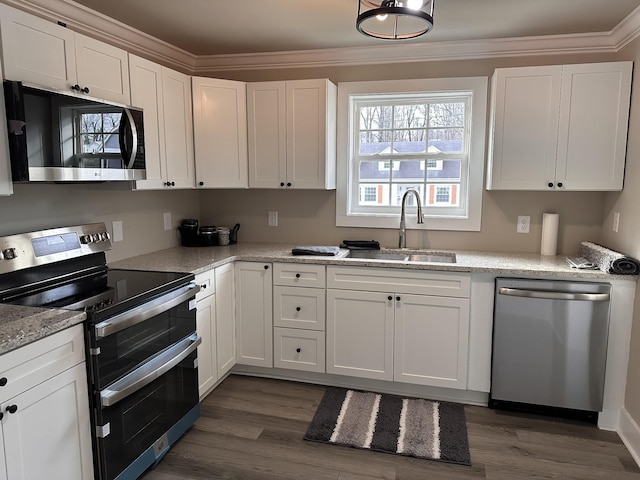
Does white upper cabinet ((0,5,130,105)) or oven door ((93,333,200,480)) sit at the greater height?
white upper cabinet ((0,5,130,105))

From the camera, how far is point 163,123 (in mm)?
2895

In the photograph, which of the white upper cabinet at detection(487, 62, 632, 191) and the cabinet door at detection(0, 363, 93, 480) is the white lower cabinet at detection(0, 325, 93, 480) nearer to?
the cabinet door at detection(0, 363, 93, 480)

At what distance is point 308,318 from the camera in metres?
3.10

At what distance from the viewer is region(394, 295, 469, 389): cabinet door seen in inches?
112

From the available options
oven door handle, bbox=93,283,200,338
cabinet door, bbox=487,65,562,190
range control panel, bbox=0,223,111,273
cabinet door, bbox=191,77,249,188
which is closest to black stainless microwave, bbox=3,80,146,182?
range control panel, bbox=0,223,111,273

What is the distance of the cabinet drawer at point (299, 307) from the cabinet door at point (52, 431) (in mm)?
1485

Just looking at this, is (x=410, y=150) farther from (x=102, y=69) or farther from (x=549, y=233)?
(x=102, y=69)

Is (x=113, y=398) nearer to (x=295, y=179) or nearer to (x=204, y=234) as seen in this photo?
(x=204, y=234)

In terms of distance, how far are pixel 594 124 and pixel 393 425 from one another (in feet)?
7.18

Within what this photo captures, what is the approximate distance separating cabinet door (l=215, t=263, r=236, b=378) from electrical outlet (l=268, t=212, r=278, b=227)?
70cm

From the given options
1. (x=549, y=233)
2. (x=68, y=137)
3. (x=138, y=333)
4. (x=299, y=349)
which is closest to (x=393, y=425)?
(x=299, y=349)

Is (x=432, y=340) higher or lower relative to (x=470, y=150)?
lower

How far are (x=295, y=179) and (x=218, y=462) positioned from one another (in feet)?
6.31

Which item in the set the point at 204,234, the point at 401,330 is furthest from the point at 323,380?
the point at 204,234
